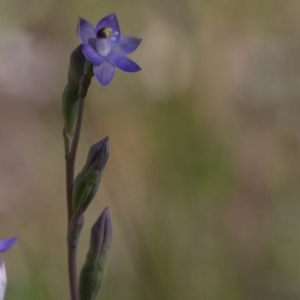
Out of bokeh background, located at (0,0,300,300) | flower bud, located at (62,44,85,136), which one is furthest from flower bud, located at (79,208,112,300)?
bokeh background, located at (0,0,300,300)

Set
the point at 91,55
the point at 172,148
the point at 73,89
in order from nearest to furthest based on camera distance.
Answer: the point at 91,55
the point at 73,89
the point at 172,148

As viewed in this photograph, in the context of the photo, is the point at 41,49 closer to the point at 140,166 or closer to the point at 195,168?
the point at 140,166

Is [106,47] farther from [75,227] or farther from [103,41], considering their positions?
[75,227]

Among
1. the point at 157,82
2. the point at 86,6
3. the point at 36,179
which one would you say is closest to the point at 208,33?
the point at 157,82

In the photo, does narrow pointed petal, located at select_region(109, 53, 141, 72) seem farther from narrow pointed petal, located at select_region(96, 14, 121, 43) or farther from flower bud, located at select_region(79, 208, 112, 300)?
flower bud, located at select_region(79, 208, 112, 300)

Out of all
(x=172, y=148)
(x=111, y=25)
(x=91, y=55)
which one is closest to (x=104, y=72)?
(x=91, y=55)

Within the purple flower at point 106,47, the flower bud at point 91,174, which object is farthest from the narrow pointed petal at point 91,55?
the flower bud at point 91,174
